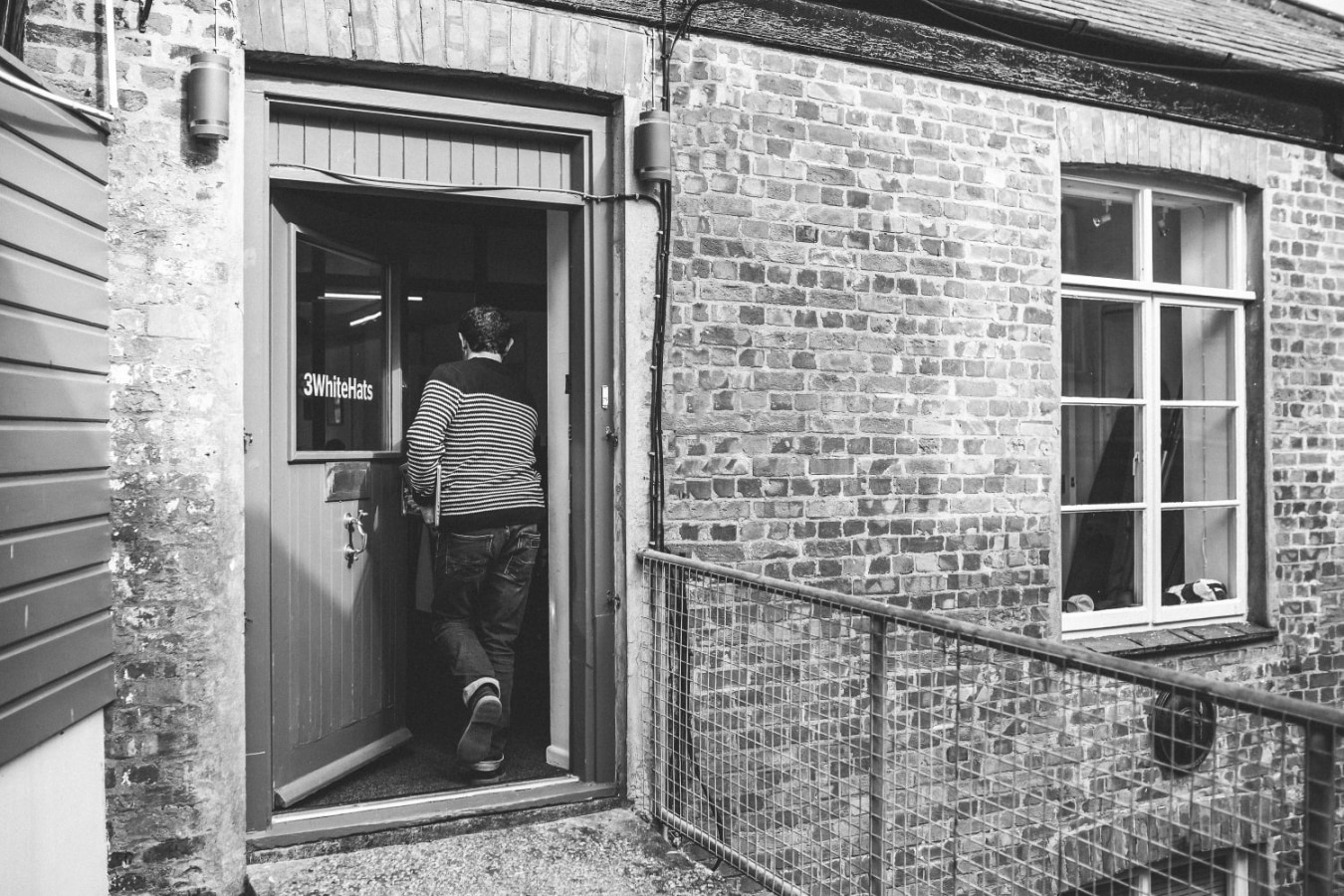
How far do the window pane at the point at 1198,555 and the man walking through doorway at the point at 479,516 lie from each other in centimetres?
350

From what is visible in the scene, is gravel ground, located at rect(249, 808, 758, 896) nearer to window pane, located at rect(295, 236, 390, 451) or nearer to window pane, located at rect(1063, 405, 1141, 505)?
window pane, located at rect(295, 236, 390, 451)

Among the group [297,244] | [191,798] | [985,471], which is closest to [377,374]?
[297,244]

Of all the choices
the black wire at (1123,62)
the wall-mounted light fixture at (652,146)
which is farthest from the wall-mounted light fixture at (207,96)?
the black wire at (1123,62)

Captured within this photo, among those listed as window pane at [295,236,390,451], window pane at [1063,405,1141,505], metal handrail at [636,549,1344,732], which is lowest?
metal handrail at [636,549,1344,732]

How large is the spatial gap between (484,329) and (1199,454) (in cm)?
399

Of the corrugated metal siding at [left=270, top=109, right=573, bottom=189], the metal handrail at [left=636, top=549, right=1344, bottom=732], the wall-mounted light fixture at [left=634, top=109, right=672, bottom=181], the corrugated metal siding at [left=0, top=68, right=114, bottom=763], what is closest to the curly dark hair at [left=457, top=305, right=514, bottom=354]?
the corrugated metal siding at [left=270, top=109, right=573, bottom=189]

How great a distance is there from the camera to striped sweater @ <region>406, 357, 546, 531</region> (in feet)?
14.2

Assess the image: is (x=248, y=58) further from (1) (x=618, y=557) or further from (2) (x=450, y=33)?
(1) (x=618, y=557)

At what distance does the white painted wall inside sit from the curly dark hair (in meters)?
2.07

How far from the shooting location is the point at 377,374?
4.71m

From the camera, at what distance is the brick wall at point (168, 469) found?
11.1ft

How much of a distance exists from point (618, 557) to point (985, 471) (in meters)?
1.88

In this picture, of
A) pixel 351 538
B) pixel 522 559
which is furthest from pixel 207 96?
pixel 522 559

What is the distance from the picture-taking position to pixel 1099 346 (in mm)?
5535
